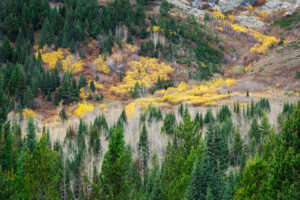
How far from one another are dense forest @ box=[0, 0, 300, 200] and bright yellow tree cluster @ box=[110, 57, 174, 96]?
2.81 meters

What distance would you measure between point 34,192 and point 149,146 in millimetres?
29916

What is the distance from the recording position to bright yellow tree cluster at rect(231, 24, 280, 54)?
138 m

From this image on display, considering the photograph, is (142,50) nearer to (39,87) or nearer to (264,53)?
(39,87)

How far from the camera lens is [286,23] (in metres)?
180

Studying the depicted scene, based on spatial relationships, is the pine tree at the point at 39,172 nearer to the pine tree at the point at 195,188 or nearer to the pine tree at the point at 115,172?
the pine tree at the point at 115,172

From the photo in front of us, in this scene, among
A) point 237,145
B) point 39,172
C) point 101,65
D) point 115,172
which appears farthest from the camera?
point 101,65

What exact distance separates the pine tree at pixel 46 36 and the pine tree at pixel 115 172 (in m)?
84.8

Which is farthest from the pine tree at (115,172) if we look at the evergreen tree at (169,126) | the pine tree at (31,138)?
the evergreen tree at (169,126)

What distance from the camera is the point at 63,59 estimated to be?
308 ft

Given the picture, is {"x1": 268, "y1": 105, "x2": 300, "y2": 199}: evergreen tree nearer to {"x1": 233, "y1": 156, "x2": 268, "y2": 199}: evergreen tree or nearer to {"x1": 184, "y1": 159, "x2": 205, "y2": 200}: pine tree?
{"x1": 233, "y1": 156, "x2": 268, "y2": 199}: evergreen tree

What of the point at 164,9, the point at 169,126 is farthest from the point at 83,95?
the point at 164,9

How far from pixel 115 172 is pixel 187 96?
69.1m

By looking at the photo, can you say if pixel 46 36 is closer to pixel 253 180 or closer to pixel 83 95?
pixel 83 95

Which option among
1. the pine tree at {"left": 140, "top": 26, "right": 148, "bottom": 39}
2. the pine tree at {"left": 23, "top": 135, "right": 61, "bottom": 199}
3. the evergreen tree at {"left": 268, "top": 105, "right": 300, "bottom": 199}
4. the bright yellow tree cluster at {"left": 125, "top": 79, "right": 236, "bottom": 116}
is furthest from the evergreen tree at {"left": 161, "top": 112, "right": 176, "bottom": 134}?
the pine tree at {"left": 140, "top": 26, "right": 148, "bottom": 39}
